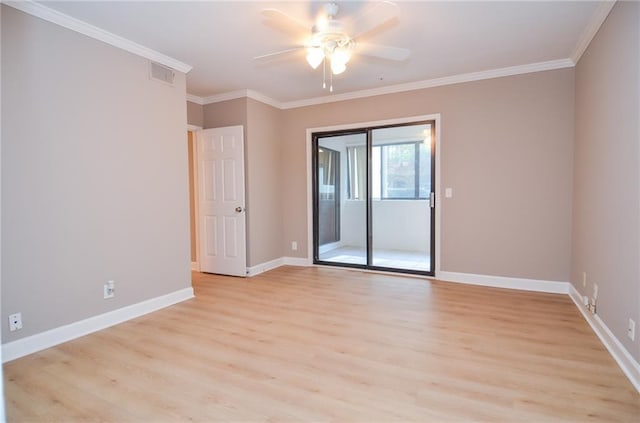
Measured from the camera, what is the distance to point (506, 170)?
404cm

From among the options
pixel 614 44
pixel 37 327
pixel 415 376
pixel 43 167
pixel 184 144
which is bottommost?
pixel 415 376

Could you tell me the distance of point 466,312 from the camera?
326 cm

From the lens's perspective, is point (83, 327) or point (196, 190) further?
point (196, 190)

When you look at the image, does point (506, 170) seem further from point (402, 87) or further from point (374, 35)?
point (374, 35)

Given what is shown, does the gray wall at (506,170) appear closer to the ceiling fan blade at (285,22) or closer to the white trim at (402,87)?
the white trim at (402,87)

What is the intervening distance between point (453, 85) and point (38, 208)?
4408 mm

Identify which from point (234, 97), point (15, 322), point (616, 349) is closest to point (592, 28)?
point (616, 349)

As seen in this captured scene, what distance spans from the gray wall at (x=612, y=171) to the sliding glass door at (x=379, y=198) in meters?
2.41

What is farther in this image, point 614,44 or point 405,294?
point 405,294

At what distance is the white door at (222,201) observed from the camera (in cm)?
472

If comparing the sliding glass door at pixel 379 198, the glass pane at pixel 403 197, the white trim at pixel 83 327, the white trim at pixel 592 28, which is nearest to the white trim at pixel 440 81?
the white trim at pixel 592 28

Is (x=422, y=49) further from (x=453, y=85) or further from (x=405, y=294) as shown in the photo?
(x=405, y=294)

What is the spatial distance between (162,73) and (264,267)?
2.85 m

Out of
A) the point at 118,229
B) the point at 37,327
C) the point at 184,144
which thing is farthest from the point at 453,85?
the point at 37,327
